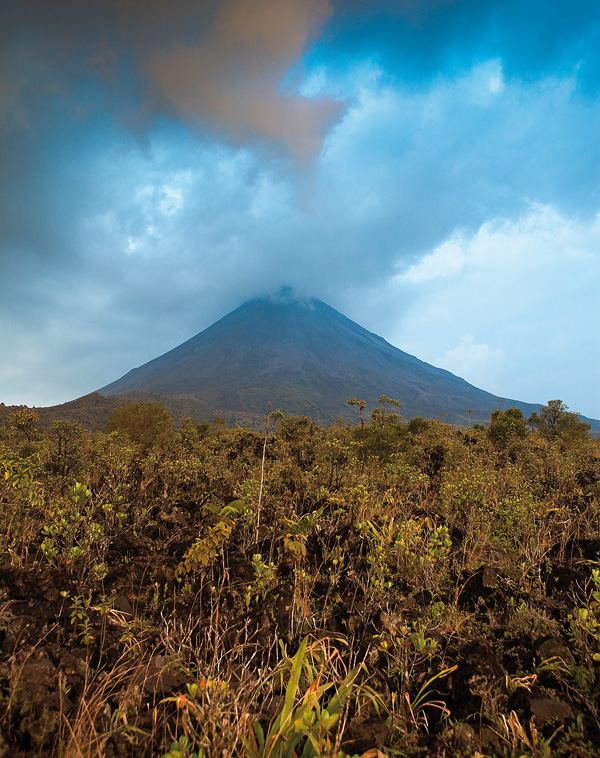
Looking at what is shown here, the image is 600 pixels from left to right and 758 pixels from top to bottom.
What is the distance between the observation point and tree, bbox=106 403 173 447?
65.4 ft

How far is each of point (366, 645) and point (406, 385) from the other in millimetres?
200054

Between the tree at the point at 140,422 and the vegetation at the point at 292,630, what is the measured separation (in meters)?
15.4

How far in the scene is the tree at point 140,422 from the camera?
65.4 feet

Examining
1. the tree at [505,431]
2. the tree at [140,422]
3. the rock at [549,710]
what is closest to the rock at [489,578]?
the rock at [549,710]

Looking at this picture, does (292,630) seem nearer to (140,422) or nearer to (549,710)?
(549,710)

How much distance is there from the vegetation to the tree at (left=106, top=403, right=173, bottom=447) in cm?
1535

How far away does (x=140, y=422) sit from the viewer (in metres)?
20.8

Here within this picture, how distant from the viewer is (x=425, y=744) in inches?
67.7

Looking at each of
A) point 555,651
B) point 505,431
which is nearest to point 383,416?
point 505,431

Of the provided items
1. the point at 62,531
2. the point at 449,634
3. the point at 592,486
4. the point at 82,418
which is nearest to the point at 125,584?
the point at 62,531

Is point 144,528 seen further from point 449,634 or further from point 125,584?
point 449,634

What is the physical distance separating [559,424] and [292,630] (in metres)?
26.5

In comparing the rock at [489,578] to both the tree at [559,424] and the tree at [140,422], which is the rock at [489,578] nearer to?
the tree at [140,422]

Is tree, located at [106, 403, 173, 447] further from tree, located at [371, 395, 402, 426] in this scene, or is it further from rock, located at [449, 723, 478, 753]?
rock, located at [449, 723, 478, 753]
